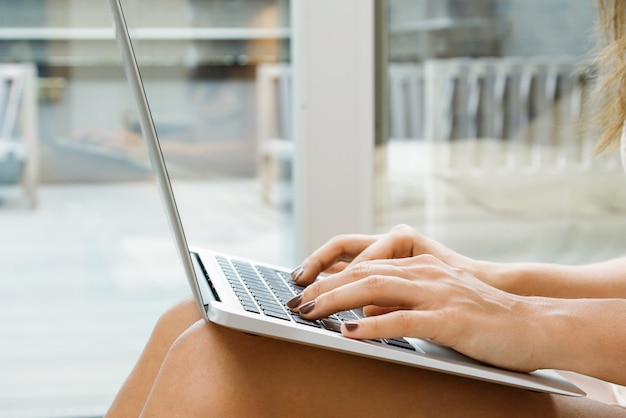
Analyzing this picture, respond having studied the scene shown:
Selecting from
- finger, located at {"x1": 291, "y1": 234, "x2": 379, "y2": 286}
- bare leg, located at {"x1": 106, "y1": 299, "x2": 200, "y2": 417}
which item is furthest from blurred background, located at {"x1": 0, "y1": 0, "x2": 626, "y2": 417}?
bare leg, located at {"x1": 106, "y1": 299, "x2": 200, "y2": 417}

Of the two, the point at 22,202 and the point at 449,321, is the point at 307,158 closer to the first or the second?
the point at 22,202

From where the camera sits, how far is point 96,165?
1.93m

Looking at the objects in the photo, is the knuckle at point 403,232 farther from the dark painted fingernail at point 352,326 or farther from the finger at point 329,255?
the dark painted fingernail at point 352,326

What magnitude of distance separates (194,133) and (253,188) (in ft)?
0.57

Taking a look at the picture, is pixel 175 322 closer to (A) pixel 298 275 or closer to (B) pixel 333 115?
(A) pixel 298 275

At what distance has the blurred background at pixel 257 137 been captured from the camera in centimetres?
176

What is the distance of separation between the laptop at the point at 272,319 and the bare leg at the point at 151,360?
0.07 metres

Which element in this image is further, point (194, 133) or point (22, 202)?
point (22, 202)

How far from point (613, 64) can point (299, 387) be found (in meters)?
0.73

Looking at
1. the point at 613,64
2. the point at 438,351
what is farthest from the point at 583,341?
the point at 613,64

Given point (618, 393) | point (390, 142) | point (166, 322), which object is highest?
point (390, 142)

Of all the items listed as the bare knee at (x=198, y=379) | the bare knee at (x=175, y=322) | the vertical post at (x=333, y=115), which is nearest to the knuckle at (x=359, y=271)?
the bare knee at (x=198, y=379)

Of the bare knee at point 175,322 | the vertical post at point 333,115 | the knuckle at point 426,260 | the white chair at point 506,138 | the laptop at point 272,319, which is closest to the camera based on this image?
the laptop at point 272,319

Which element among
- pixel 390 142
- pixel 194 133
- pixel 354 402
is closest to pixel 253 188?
pixel 194 133
